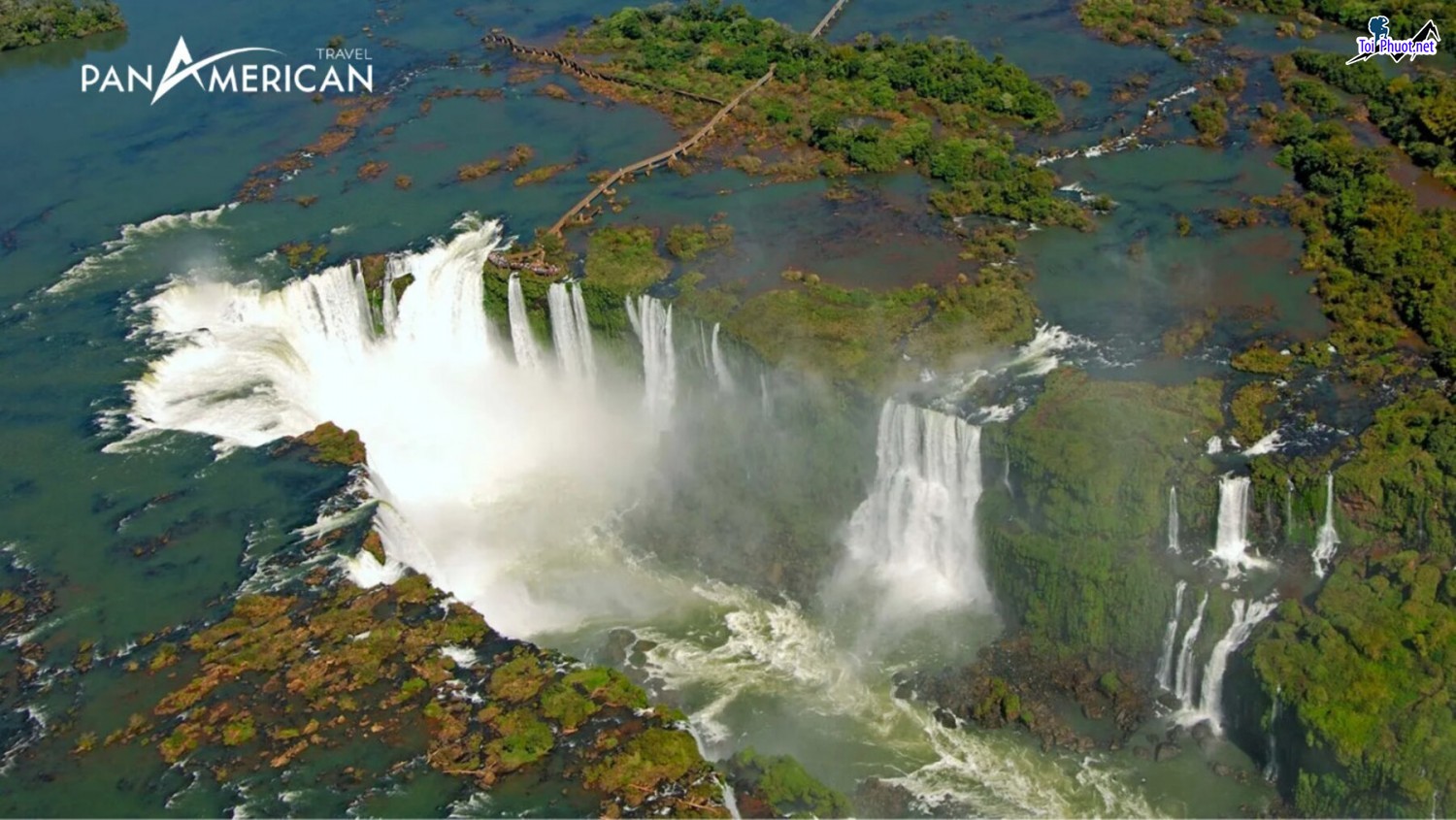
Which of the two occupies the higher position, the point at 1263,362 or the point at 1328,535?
the point at 1263,362

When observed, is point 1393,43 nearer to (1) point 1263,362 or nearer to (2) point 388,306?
(1) point 1263,362

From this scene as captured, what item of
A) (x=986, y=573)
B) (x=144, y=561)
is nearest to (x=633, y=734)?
(x=986, y=573)

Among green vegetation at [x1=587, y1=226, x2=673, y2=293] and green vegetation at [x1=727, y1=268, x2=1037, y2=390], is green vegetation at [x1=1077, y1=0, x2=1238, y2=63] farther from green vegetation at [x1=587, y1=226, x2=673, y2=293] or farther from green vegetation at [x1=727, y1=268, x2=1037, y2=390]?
green vegetation at [x1=587, y1=226, x2=673, y2=293]

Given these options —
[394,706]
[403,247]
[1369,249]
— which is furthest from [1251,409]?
[403,247]

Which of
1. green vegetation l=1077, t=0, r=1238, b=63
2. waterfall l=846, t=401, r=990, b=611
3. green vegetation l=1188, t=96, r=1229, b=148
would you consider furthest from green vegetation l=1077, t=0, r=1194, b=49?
waterfall l=846, t=401, r=990, b=611

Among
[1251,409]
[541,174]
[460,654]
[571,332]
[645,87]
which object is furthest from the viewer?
[645,87]

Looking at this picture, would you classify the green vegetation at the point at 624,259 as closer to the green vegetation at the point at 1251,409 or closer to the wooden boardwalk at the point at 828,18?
the green vegetation at the point at 1251,409
